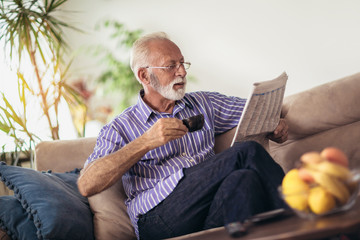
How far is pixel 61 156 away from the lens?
2.09m

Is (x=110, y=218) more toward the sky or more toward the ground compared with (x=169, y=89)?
more toward the ground

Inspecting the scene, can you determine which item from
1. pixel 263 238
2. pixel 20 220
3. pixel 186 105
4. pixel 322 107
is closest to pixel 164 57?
pixel 186 105

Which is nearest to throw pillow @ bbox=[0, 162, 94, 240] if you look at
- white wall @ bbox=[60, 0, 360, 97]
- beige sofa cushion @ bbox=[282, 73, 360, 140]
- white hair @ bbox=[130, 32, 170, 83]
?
white hair @ bbox=[130, 32, 170, 83]

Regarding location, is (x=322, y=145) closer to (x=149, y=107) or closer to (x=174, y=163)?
(x=174, y=163)

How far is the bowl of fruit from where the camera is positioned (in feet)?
2.89

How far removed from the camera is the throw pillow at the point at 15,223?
1.50 metres

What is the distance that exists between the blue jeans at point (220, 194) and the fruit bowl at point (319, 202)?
238 mm

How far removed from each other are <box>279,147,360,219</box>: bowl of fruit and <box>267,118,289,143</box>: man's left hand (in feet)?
2.91

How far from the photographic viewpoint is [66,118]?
3920 millimetres

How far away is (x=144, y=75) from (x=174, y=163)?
50 centimetres

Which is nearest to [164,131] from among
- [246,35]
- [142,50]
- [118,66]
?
[142,50]

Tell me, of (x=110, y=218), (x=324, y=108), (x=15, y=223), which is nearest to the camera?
(x=15, y=223)

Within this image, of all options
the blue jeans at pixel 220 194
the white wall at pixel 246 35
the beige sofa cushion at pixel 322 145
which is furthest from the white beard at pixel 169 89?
the white wall at pixel 246 35

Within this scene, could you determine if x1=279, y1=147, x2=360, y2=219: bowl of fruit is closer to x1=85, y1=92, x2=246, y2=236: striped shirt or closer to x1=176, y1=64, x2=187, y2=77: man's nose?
x1=85, y1=92, x2=246, y2=236: striped shirt
